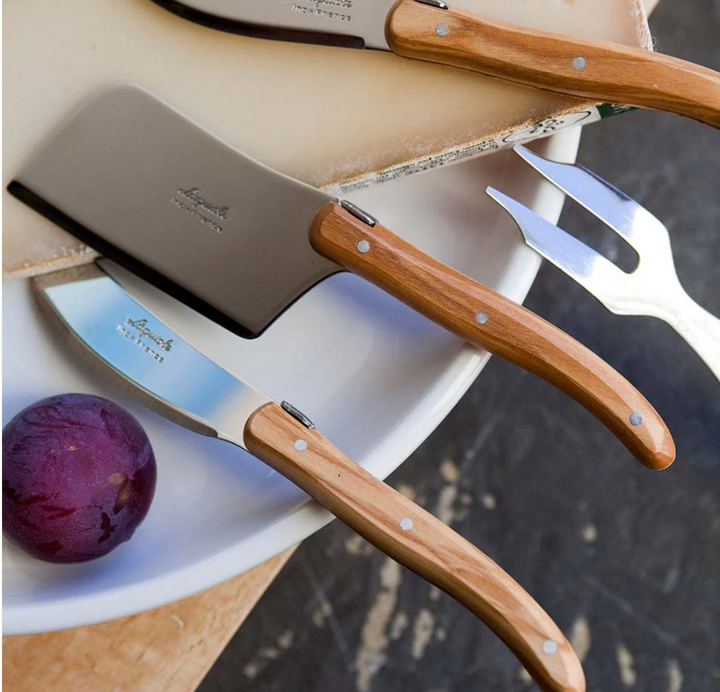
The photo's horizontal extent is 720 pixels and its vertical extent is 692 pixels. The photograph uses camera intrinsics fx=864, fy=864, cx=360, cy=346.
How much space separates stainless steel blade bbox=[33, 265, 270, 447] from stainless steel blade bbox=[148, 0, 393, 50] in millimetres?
152

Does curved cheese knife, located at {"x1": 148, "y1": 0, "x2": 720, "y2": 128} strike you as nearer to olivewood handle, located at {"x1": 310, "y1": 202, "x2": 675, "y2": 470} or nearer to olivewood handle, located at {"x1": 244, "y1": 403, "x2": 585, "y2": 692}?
olivewood handle, located at {"x1": 310, "y1": 202, "x2": 675, "y2": 470}

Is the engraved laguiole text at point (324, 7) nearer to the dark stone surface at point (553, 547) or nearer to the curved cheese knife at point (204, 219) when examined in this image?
the curved cheese knife at point (204, 219)

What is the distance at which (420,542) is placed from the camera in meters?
0.43

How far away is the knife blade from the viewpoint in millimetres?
426

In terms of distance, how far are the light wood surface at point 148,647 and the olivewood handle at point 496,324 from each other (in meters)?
0.19

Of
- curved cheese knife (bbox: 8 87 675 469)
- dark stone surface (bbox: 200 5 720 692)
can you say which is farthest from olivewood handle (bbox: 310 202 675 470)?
dark stone surface (bbox: 200 5 720 692)

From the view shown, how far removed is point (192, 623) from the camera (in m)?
0.53

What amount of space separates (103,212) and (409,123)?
0.57 ft

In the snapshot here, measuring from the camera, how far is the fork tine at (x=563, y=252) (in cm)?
47

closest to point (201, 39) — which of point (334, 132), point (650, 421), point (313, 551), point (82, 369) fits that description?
point (334, 132)

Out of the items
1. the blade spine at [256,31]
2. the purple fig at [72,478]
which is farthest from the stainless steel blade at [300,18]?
the purple fig at [72,478]

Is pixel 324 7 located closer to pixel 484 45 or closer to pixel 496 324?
pixel 484 45

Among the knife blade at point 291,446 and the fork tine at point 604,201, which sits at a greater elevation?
the fork tine at point 604,201

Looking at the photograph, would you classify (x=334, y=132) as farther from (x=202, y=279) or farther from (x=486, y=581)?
(x=486, y=581)
